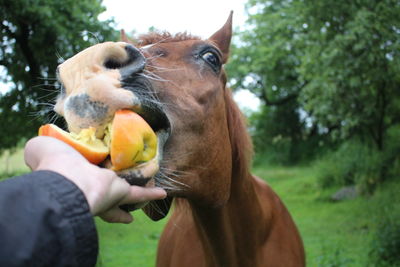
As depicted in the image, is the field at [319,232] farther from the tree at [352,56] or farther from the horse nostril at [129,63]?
the horse nostril at [129,63]

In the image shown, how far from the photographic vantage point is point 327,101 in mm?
7996

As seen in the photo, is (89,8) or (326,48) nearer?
(89,8)

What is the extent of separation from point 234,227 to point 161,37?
1177mm

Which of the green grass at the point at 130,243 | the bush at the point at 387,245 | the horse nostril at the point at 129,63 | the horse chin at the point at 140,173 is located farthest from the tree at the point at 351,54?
the horse chin at the point at 140,173

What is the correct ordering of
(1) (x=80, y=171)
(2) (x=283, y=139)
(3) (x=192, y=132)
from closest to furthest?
(1) (x=80, y=171) < (3) (x=192, y=132) < (2) (x=283, y=139)

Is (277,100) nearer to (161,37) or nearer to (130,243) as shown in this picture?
(130,243)

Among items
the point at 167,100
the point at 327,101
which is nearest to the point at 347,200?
the point at 327,101

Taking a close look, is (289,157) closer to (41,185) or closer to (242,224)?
(242,224)

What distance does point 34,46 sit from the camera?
3975 mm

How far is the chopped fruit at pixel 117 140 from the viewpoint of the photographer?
123 cm

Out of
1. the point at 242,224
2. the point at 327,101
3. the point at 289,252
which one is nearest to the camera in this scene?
the point at 242,224

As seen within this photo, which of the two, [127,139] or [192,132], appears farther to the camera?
[192,132]

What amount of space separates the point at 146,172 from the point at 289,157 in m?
20.4

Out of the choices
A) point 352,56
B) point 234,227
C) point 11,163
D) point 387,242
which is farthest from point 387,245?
point 11,163
